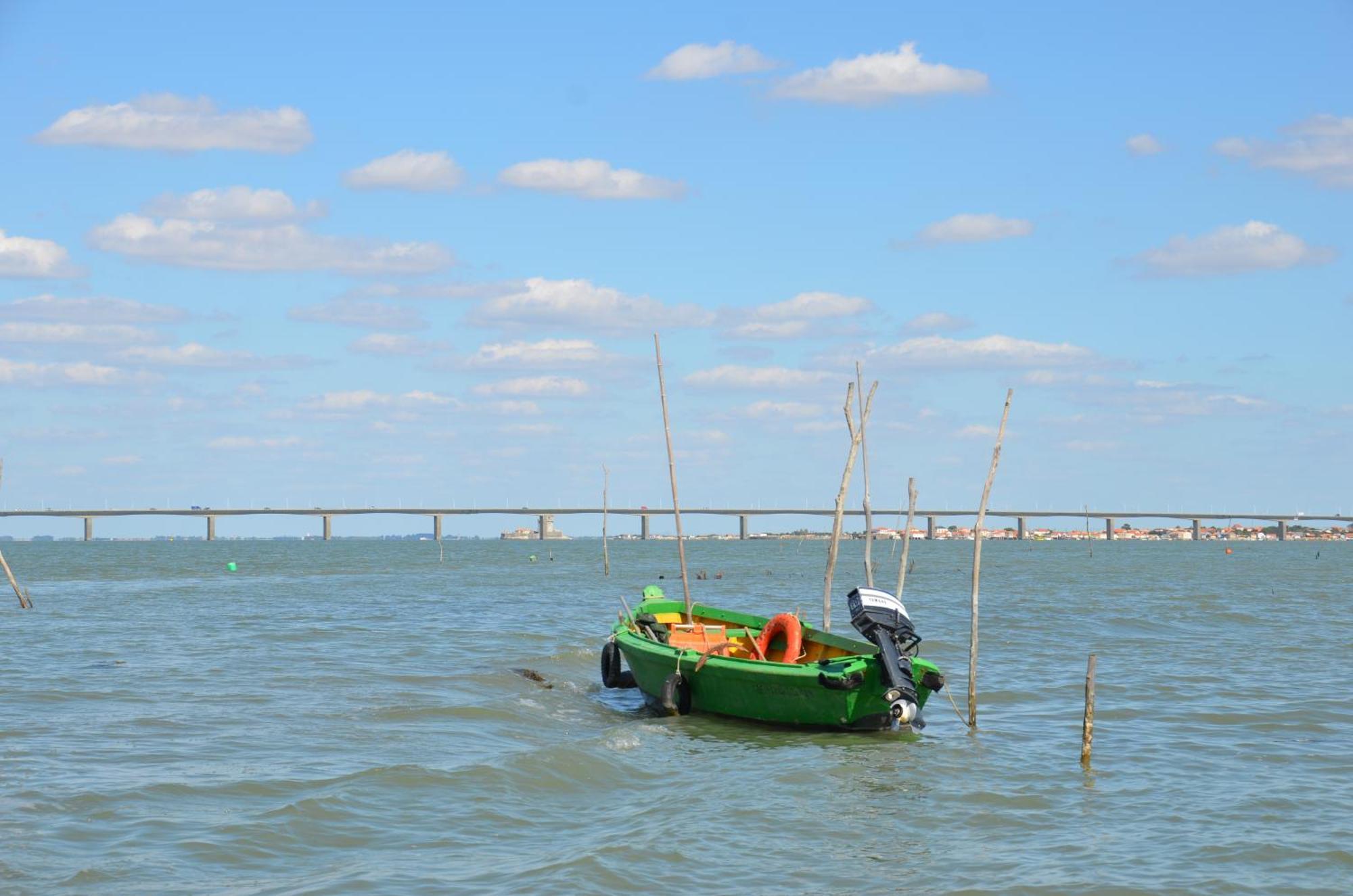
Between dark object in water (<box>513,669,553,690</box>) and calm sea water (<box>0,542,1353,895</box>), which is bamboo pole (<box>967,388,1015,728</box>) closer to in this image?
calm sea water (<box>0,542,1353,895</box>)

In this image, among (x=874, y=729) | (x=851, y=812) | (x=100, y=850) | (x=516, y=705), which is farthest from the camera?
(x=516, y=705)

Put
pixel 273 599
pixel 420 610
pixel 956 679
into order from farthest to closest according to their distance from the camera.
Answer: pixel 273 599 → pixel 420 610 → pixel 956 679

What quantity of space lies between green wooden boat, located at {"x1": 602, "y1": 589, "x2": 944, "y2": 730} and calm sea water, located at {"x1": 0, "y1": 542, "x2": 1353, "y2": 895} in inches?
15.9

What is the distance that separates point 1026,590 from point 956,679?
1520 inches

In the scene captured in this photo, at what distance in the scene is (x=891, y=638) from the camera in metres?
19.3

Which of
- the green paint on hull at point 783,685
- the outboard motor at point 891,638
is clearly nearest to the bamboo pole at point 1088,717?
the outboard motor at point 891,638

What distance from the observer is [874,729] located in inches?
768

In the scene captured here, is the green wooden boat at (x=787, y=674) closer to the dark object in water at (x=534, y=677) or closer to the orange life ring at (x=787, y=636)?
the orange life ring at (x=787, y=636)

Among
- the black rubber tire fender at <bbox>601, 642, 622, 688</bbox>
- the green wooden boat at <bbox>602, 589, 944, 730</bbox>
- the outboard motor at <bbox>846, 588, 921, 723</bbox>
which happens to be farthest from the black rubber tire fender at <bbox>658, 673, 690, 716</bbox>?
the black rubber tire fender at <bbox>601, 642, 622, 688</bbox>

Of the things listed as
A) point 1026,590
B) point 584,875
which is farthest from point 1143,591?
point 584,875

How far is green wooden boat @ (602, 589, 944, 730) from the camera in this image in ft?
62.3

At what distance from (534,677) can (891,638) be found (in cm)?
1015

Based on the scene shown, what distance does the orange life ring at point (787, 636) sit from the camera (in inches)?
873

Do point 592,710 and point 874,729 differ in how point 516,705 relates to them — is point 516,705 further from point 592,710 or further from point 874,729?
point 874,729
